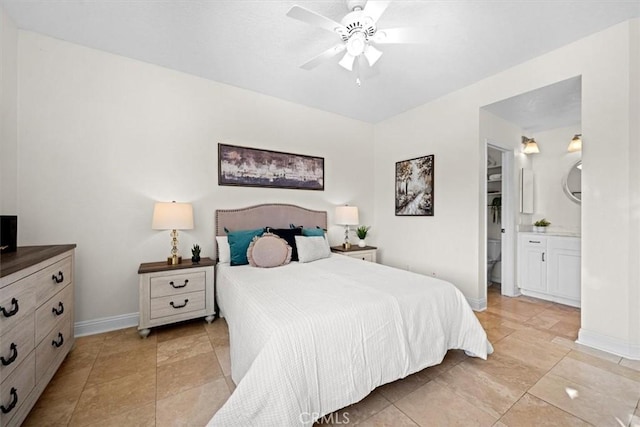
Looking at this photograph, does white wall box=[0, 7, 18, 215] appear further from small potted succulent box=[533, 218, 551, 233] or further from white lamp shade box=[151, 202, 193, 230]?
small potted succulent box=[533, 218, 551, 233]

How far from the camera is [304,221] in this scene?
3.75m

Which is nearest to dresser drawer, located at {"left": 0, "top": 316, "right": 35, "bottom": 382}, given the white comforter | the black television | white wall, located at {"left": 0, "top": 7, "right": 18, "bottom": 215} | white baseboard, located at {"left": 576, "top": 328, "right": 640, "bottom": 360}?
the black television

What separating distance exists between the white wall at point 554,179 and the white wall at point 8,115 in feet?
20.6

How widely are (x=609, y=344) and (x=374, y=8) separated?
3.32m

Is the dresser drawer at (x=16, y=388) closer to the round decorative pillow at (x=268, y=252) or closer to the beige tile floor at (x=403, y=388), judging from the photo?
the beige tile floor at (x=403, y=388)

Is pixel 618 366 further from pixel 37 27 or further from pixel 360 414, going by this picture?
pixel 37 27

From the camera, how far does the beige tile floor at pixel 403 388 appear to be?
150 cm

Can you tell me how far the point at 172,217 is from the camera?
2.56 metres

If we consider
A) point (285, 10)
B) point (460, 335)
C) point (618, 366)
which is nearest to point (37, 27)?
point (285, 10)

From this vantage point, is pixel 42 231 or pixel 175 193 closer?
pixel 42 231

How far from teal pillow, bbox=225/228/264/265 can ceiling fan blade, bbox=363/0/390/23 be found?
2.30m

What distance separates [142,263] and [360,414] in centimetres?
251

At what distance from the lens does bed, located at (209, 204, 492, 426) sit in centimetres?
125

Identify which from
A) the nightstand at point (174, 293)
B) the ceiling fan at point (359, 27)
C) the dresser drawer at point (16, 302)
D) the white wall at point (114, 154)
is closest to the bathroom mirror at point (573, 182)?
the ceiling fan at point (359, 27)
